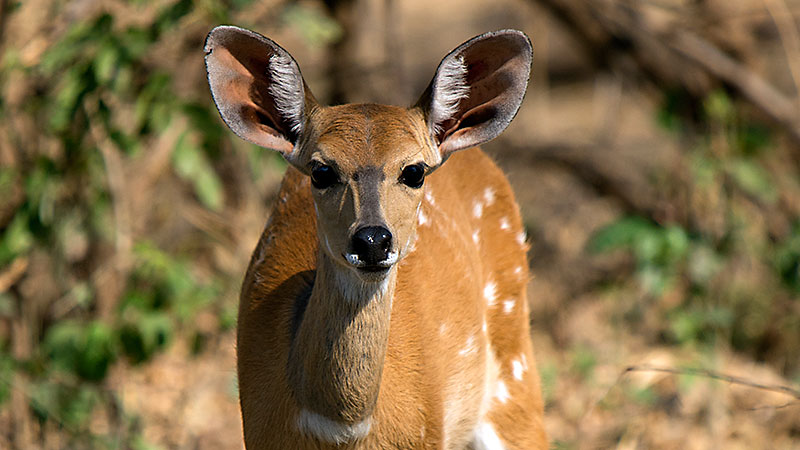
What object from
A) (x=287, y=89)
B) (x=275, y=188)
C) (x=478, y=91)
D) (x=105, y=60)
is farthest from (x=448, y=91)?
(x=275, y=188)

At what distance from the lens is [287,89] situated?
10.1ft

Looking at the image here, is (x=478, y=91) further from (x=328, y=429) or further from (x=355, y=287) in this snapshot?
(x=328, y=429)

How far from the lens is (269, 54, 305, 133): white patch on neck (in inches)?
120

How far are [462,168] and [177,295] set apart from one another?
1.33 metres

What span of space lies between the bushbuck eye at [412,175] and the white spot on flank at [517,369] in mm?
1381

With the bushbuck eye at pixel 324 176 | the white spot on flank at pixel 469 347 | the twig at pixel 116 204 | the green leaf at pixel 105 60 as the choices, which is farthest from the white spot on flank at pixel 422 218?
the twig at pixel 116 204

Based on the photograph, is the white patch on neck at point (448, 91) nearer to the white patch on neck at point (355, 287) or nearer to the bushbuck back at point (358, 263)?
the bushbuck back at point (358, 263)

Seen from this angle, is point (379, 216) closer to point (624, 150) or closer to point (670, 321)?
point (670, 321)

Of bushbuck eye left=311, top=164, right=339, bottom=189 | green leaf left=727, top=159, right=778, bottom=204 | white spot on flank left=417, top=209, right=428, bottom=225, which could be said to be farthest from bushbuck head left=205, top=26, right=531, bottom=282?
green leaf left=727, top=159, right=778, bottom=204

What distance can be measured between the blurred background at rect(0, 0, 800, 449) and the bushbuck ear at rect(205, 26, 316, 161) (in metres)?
1.13

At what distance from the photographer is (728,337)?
6.07 metres

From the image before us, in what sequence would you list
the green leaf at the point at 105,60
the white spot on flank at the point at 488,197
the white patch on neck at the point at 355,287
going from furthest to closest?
1. the white spot on flank at the point at 488,197
2. the green leaf at the point at 105,60
3. the white patch on neck at the point at 355,287

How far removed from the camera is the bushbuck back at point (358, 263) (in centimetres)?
291

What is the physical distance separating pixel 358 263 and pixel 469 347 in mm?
1168
